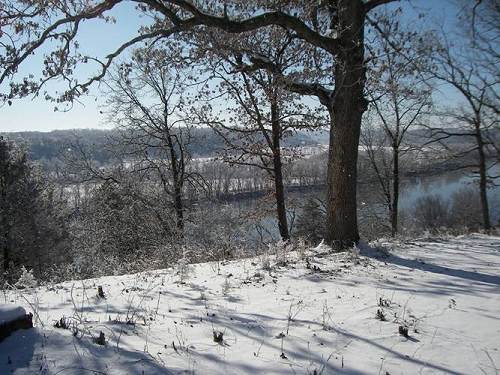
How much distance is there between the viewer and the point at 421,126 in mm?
19578

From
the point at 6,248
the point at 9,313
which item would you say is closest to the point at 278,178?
the point at 9,313

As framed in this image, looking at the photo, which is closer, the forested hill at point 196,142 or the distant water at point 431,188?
the forested hill at point 196,142

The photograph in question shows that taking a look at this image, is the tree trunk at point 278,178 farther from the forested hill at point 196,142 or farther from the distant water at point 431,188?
the distant water at point 431,188

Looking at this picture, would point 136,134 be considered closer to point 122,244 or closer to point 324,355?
point 122,244

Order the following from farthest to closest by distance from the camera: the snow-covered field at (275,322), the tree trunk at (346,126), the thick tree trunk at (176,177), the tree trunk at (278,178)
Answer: the thick tree trunk at (176,177) → the tree trunk at (278,178) → the tree trunk at (346,126) → the snow-covered field at (275,322)

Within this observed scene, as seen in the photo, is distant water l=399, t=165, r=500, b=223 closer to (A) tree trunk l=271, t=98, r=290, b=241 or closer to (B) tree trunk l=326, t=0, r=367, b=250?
(A) tree trunk l=271, t=98, r=290, b=241

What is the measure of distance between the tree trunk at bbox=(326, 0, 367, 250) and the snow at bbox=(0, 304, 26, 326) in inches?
212

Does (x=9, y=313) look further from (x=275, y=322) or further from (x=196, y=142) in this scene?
(x=196, y=142)

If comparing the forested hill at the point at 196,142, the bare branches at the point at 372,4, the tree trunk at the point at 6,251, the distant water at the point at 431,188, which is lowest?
the tree trunk at the point at 6,251

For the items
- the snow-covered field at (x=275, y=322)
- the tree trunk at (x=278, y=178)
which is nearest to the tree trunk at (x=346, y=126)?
the snow-covered field at (x=275, y=322)

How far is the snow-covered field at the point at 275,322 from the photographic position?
2.58 metres

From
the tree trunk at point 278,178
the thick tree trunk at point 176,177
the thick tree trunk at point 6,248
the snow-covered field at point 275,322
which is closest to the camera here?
the snow-covered field at point 275,322

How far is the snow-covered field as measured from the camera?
2582 millimetres

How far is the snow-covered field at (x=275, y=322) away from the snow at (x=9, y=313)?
0.42 feet
